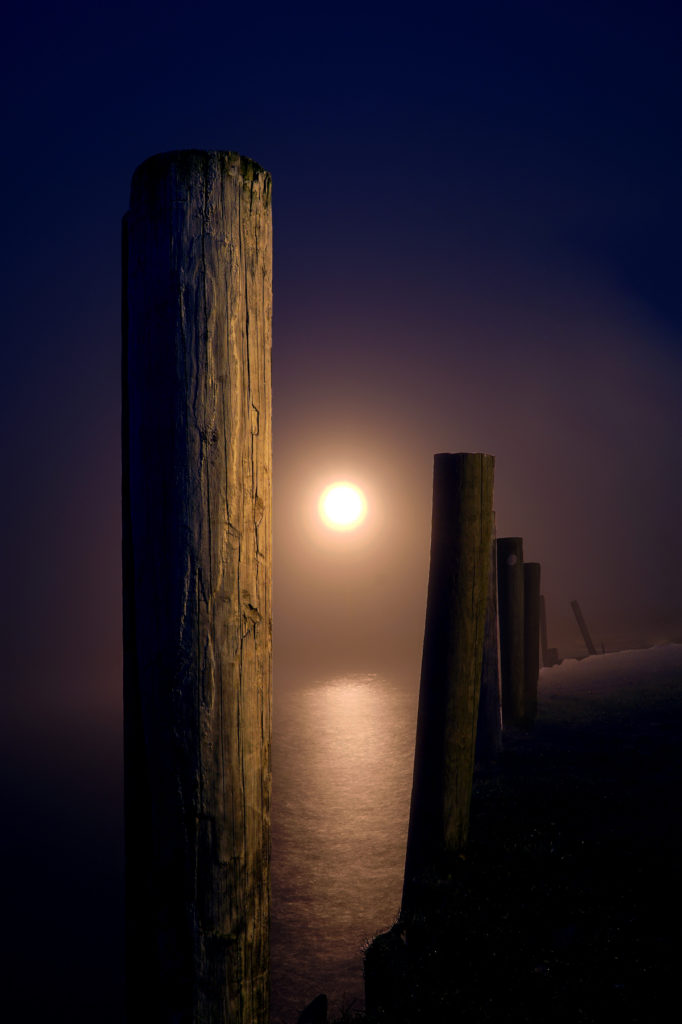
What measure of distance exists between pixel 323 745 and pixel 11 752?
8.25m

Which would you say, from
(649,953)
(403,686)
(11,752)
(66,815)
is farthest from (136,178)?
(403,686)

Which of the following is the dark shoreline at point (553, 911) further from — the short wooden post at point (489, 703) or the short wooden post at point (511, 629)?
the short wooden post at point (511, 629)

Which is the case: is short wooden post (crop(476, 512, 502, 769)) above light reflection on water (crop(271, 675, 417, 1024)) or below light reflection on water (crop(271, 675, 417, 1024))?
above

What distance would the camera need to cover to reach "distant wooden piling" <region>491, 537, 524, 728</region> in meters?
9.27

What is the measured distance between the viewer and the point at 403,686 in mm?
22562

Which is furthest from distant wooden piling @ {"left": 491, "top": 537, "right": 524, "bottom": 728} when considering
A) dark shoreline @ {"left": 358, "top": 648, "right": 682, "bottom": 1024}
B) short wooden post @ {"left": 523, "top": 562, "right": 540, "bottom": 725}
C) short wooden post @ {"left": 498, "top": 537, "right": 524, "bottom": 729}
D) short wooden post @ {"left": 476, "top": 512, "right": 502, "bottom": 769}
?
dark shoreline @ {"left": 358, "top": 648, "right": 682, "bottom": 1024}

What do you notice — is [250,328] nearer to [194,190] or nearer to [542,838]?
[194,190]

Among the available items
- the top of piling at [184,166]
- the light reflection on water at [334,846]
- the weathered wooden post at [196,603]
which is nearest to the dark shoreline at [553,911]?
the light reflection on water at [334,846]

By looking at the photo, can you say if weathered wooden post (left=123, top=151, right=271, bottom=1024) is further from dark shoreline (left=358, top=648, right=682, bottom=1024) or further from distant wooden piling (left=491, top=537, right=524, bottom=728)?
distant wooden piling (left=491, top=537, right=524, bottom=728)

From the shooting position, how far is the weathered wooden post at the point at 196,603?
178 cm

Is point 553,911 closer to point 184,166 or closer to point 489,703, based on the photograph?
point 489,703

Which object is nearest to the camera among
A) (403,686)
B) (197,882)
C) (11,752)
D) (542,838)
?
(197,882)

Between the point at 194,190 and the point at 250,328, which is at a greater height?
the point at 194,190

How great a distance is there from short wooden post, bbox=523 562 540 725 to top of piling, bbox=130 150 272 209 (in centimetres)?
869
